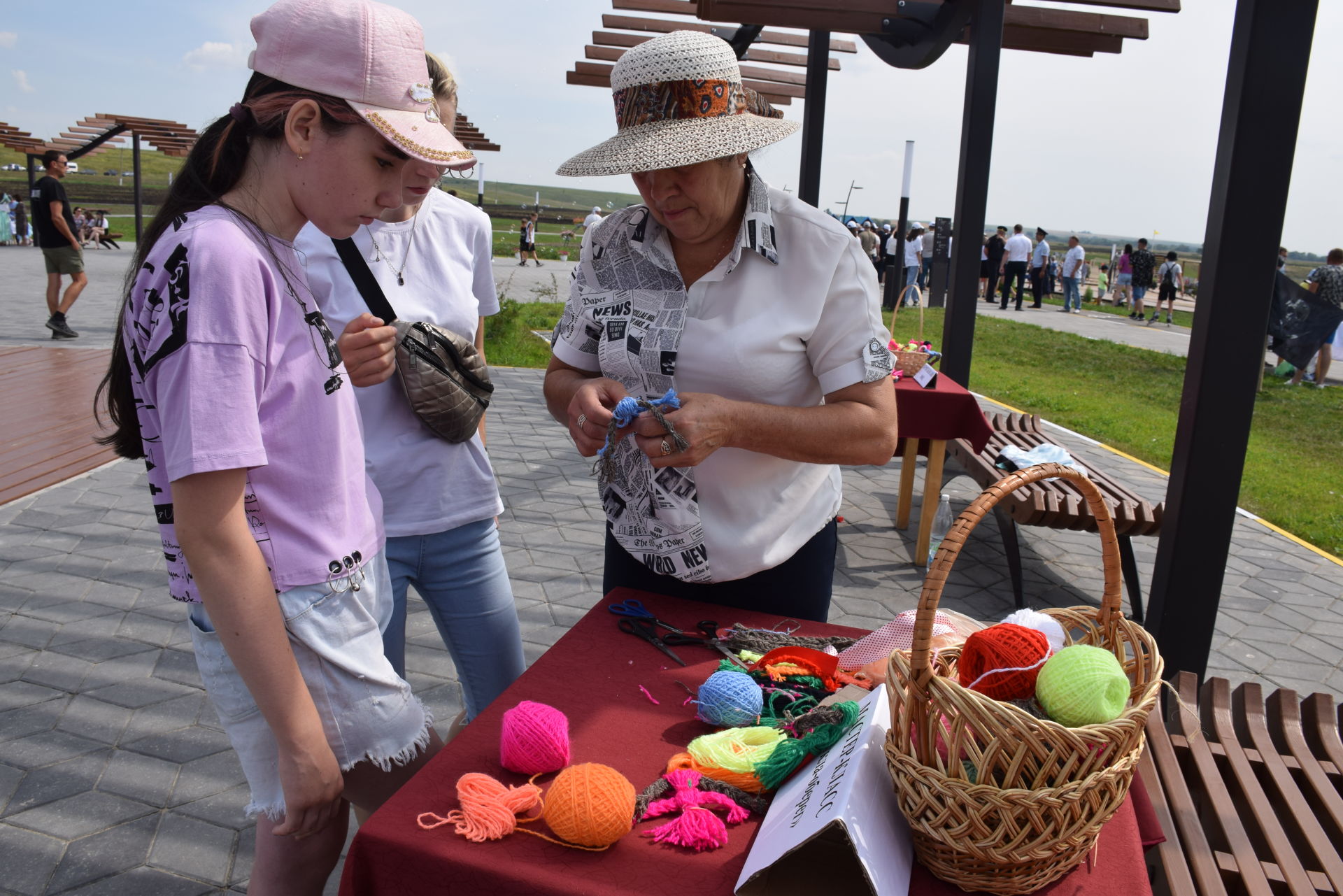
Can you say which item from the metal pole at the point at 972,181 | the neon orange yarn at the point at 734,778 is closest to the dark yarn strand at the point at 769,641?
the neon orange yarn at the point at 734,778

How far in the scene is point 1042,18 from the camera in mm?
5777

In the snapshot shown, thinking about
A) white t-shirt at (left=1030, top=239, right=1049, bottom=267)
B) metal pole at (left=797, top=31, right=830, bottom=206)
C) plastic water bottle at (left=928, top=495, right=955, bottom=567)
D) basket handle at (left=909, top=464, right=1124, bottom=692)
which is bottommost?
plastic water bottle at (left=928, top=495, right=955, bottom=567)

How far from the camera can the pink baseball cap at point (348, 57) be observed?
1.18 meters

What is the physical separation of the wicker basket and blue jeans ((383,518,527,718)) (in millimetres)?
1164

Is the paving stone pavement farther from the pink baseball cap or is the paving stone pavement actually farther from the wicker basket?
the pink baseball cap

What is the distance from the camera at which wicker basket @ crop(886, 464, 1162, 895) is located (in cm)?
103

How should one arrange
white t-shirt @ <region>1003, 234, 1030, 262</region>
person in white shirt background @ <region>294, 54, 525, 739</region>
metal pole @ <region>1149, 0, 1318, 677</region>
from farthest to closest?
white t-shirt @ <region>1003, 234, 1030, 262</region> < metal pole @ <region>1149, 0, 1318, 677</region> < person in white shirt background @ <region>294, 54, 525, 739</region>

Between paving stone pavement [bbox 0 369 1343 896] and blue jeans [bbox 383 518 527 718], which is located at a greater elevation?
blue jeans [bbox 383 518 527 718]

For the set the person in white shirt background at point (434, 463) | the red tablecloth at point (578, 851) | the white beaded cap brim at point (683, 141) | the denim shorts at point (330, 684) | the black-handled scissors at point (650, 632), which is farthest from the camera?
the person in white shirt background at point (434, 463)

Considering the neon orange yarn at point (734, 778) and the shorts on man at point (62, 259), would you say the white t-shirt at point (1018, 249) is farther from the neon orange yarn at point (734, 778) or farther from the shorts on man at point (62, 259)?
the neon orange yarn at point (734, 778)

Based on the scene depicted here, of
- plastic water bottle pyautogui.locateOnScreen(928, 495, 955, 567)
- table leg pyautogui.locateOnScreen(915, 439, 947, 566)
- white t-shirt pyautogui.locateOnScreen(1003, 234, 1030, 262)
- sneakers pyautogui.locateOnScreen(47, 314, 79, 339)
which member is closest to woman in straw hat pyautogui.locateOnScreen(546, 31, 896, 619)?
plastic water bottle pyautogui.locateOnScreen(928, 495, 955, 567)

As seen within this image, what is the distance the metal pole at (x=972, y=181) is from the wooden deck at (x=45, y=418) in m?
5.68

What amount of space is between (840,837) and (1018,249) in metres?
22.4

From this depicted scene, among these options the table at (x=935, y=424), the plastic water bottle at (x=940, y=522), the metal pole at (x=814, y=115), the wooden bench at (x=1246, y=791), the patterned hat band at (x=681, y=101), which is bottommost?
the plastic water bottle at (x=940, y=522)
